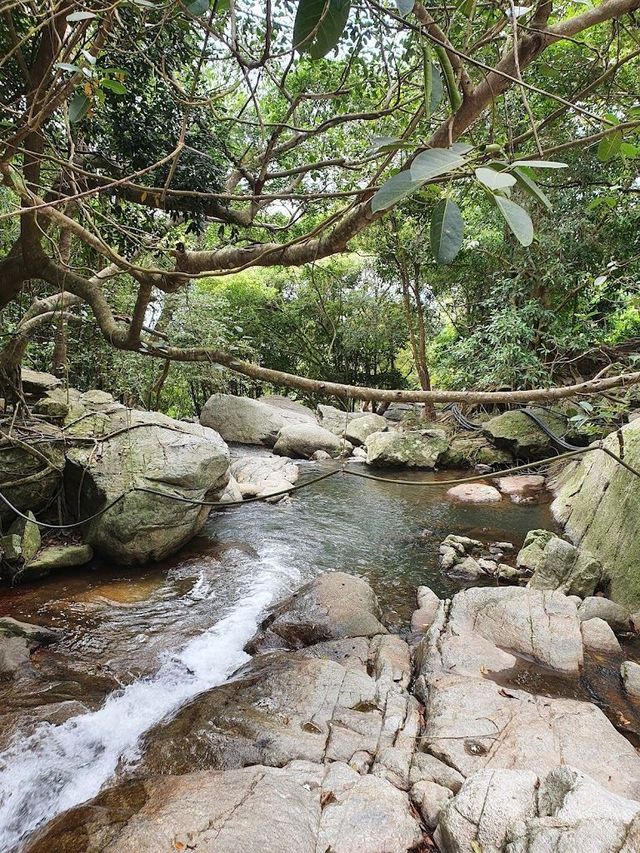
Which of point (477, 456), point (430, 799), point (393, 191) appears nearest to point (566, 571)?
point (430, 799)

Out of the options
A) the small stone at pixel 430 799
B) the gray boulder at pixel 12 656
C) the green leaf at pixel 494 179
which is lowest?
the gray boulder at pixel 12 656

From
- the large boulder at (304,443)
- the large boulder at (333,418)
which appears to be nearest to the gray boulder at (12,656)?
the large boulder at (304,443)

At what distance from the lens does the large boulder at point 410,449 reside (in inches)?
363

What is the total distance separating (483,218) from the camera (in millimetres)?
8164

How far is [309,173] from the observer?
15.7 ft

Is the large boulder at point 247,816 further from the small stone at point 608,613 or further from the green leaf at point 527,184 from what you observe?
the small stone at point 608,613

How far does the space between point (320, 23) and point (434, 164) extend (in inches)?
18.9

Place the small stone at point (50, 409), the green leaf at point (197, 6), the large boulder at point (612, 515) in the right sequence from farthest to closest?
the small stone at point (50, 409), the large boulder at point (612, 515), the green leaf at point (197, 6)

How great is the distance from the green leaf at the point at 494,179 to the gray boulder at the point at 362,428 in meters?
10.8

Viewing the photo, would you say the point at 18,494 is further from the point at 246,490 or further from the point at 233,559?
the point at 246,490

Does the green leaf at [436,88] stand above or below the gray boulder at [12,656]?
above

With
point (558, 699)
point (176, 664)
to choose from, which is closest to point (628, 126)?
point (558, 699)

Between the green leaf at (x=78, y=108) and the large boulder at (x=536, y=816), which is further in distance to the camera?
the green leaf at (x=78, y=108)

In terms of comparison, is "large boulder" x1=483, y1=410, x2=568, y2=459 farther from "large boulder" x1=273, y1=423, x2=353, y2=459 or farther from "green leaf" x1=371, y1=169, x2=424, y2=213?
"green leaf" x1=371, y1=169, x2=424, y2=213
